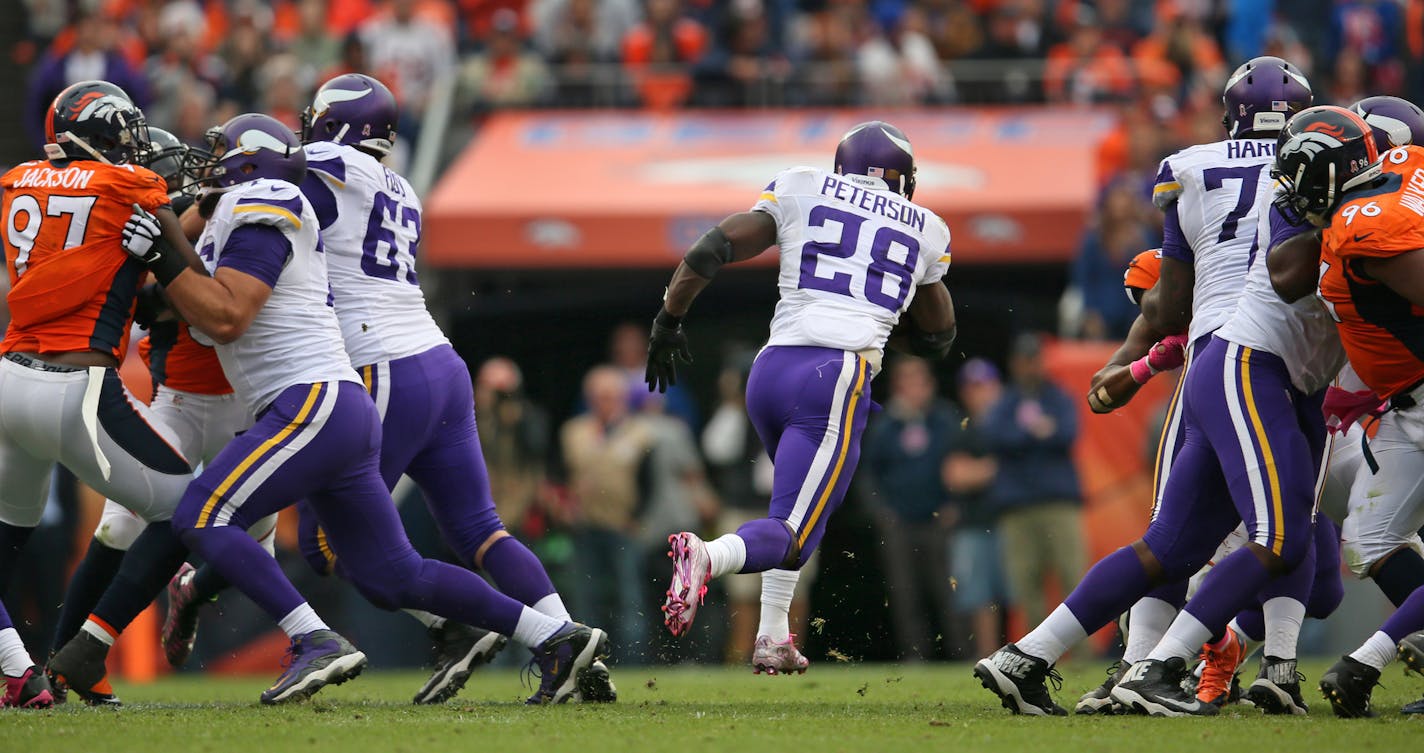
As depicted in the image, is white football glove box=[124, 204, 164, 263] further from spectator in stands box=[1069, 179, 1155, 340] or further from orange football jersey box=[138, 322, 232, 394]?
spectator in stands box=[1069, 179, 1155, 340]

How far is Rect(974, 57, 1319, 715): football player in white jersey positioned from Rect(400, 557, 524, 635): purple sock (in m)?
1.66

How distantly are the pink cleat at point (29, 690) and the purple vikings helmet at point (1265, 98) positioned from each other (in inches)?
182

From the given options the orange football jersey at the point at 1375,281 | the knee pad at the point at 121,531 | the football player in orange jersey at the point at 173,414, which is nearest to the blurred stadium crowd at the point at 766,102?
the football player in orange jersey at the point at 173,414

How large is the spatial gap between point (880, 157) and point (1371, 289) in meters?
1.87

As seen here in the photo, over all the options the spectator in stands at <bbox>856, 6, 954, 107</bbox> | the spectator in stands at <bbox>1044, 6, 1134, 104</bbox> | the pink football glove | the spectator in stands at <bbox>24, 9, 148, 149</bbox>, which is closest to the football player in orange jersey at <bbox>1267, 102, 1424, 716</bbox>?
the pink football glove

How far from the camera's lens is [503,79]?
47.8ft

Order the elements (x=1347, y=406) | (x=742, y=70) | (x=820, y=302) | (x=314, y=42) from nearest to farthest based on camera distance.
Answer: (x=1347, y=406), (x=820, y=302), (x=742, y=70), (x=314, y=42)

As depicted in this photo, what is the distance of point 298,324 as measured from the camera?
6324mm

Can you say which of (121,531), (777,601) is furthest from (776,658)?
(121,531)

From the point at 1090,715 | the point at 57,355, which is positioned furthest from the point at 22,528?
the point at 1090,715

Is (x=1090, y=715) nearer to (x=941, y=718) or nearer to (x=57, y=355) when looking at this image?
(x=941, y=718)

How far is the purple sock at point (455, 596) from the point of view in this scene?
6359 millimetres

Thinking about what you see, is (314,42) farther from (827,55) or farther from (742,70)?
(827,55)

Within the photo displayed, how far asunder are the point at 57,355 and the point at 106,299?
0.25 meters
